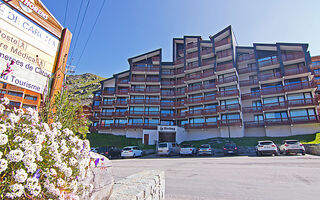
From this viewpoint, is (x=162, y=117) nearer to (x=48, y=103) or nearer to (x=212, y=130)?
(x=212, y=130)

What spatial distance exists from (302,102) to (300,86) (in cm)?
279

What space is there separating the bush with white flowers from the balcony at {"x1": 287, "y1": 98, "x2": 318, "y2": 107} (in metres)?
36.1

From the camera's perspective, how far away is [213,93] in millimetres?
36656

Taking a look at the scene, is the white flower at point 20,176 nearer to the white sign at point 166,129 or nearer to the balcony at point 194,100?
the white sign at point 166,129

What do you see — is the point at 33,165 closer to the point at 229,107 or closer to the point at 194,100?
the point at 229,107

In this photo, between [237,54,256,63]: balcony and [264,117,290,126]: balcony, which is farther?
[237,54,256,63]: balcony

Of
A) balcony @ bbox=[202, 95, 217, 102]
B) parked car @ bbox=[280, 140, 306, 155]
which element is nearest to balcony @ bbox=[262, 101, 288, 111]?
balcony @ bbox=[202, 95, 217, 102]

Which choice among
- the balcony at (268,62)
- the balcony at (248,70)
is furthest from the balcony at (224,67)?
the balcony at (268,62)

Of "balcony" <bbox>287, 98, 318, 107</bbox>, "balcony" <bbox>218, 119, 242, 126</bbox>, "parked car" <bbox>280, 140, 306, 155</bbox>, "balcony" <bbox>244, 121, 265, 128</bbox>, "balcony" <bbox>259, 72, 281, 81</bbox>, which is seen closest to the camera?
"parked car" <bbox>280, 140, 306, 155</bbox>

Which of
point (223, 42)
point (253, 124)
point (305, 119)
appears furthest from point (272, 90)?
point (223, 42)

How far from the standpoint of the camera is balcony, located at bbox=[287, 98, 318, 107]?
28109 millimetres

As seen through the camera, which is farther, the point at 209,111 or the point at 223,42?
the point at 223,42

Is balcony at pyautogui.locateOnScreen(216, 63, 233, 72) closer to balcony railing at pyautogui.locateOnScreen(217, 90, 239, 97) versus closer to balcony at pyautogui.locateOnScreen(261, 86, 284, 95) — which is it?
balcony railing at pyautogui.locateOnScreen(217, 90, 239, 97)

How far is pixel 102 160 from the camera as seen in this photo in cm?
304
